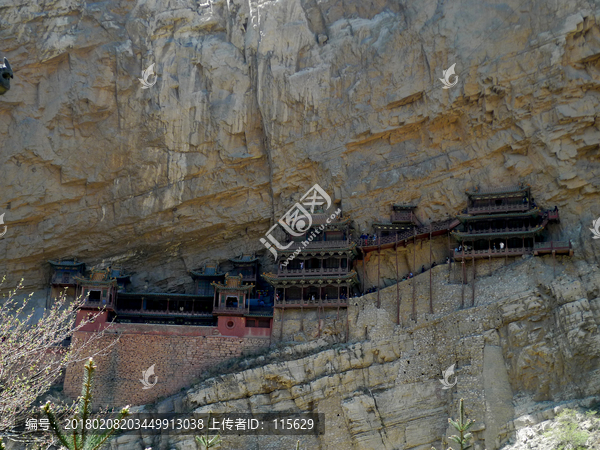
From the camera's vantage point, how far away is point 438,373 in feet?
103

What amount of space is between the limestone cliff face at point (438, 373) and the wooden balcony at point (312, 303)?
1353mm

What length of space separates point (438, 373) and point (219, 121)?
1813 cm

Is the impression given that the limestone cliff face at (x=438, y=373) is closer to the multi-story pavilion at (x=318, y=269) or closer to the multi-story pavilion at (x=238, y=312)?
the multi-story pavilion at (x=318, y=269)

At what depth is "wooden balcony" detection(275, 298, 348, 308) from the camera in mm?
35500

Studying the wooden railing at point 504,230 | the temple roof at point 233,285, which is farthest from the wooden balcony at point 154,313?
the wooden railing at point 504,230

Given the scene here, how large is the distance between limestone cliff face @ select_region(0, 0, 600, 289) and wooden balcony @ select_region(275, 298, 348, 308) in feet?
17.1

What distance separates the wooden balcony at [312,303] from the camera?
35500 millimetres

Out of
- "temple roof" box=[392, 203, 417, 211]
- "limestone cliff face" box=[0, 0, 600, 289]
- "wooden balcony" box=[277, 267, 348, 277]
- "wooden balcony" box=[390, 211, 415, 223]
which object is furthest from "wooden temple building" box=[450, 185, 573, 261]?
"wooden balcony" box=[277, 267, 348, 277]

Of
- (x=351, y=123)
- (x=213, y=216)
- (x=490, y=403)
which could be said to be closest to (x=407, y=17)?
(x=351, y=123)

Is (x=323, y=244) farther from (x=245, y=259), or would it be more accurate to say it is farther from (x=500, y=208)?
(x=500, y=208)

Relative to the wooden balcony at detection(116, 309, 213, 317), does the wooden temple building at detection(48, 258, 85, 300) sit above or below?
above
